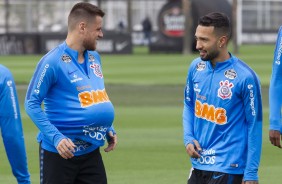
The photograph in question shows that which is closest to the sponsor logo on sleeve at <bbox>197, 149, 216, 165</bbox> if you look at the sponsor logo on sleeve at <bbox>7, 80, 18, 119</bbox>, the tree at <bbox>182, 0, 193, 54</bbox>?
the sponsor logo on sleeve at <bbox>7, 80, 18, 119</bbox>

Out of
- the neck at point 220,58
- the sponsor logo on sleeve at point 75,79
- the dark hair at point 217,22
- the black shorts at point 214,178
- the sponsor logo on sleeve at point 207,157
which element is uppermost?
the dark hair at point 217,22

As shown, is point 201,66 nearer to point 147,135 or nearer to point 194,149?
point 194,149

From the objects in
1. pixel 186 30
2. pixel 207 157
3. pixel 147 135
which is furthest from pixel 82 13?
pixel 186 30

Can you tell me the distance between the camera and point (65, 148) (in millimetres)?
7652

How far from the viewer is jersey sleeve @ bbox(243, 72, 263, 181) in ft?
25.1

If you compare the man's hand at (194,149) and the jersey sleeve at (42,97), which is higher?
the jersey sleeve at (42,97)

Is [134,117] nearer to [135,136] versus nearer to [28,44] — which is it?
[135,136]

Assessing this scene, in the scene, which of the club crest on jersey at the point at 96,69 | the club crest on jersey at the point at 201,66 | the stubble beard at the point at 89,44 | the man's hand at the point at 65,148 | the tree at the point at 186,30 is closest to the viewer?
the man's hand at the point at 65,148

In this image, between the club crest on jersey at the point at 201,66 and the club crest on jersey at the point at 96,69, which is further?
the club crest on jersey at the point at 96,69

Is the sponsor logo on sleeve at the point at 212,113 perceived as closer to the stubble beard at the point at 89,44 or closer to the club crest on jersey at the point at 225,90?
the club crest on jersey at the point at 225,90

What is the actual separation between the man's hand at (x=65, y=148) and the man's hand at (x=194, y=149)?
0.89 m

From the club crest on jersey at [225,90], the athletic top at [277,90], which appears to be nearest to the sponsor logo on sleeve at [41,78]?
the club crest on jersey at [225,90]

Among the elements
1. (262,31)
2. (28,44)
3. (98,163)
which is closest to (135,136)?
(98,163)

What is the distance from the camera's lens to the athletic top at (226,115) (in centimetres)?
777
